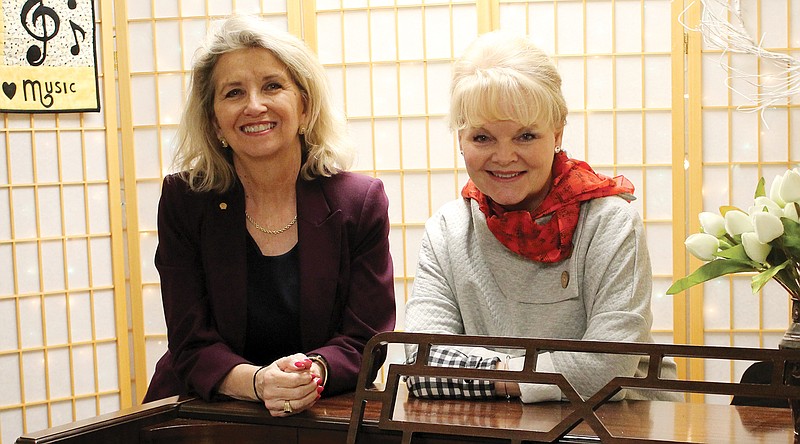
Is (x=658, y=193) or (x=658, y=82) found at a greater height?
(x=658, y=82)

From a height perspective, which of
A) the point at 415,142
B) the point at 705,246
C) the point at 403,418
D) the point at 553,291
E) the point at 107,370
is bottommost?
the point at 107,370

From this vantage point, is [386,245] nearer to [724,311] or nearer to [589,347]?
[589,347]

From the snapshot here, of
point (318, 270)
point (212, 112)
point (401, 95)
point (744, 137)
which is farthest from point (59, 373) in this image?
point (744, 137)

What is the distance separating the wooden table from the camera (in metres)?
1.34

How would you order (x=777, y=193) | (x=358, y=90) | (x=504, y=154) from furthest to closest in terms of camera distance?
(x=358, y=90) < (x=504, y=154) < (x=777, y=193)

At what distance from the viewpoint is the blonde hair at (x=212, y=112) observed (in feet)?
6.43

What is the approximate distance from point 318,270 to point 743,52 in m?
2.07

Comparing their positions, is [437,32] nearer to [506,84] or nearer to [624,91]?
[624,91]

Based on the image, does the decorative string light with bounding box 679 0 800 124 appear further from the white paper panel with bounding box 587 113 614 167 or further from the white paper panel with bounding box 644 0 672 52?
the white paper panel with bounding box 587 113 614 167

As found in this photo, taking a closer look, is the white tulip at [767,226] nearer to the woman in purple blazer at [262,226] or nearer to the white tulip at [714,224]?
the white tulip at [714,224]

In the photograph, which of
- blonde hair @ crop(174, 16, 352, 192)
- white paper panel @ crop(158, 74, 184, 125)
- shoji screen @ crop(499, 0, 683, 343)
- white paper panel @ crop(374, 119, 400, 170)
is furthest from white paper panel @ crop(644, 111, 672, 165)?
white paper panel @ crop(158, 74, 184, 125)

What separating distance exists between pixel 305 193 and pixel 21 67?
1.91m

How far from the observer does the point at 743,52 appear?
330 centimetres

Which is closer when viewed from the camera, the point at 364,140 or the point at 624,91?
the point at 624,91
